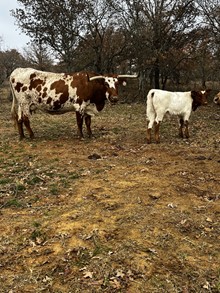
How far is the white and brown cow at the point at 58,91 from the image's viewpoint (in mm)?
11242

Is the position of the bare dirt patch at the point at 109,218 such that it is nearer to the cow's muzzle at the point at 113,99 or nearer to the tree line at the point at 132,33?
the cow's muzzle at the point at 113,99

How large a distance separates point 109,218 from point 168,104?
611 cm

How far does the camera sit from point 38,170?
835 centimetres

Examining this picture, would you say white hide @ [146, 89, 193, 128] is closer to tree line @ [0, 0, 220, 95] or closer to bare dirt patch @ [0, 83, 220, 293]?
bare dirt patch @ [0, 83, 220, 293]

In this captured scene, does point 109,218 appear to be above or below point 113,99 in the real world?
below

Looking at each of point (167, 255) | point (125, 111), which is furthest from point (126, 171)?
point (125, 111)

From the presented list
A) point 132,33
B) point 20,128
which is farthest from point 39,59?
point 20,128

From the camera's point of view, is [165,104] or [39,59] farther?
[39,59]

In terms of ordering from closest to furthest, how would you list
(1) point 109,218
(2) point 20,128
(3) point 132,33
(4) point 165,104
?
1. (1) point 109,218
2. (4) point 165,104
3. (2) point 20,128
4. (3) point 132,33

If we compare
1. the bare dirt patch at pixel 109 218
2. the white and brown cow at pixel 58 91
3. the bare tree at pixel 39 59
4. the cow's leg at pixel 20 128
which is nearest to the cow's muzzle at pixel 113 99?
the white and brown cow at pixel 58 91

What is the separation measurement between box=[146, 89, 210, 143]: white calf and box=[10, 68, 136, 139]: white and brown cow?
1.25 metres

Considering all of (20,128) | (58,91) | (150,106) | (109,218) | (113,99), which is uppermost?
(58,91)

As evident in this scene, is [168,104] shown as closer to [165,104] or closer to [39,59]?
[165,104]

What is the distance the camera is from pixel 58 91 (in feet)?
36.8
